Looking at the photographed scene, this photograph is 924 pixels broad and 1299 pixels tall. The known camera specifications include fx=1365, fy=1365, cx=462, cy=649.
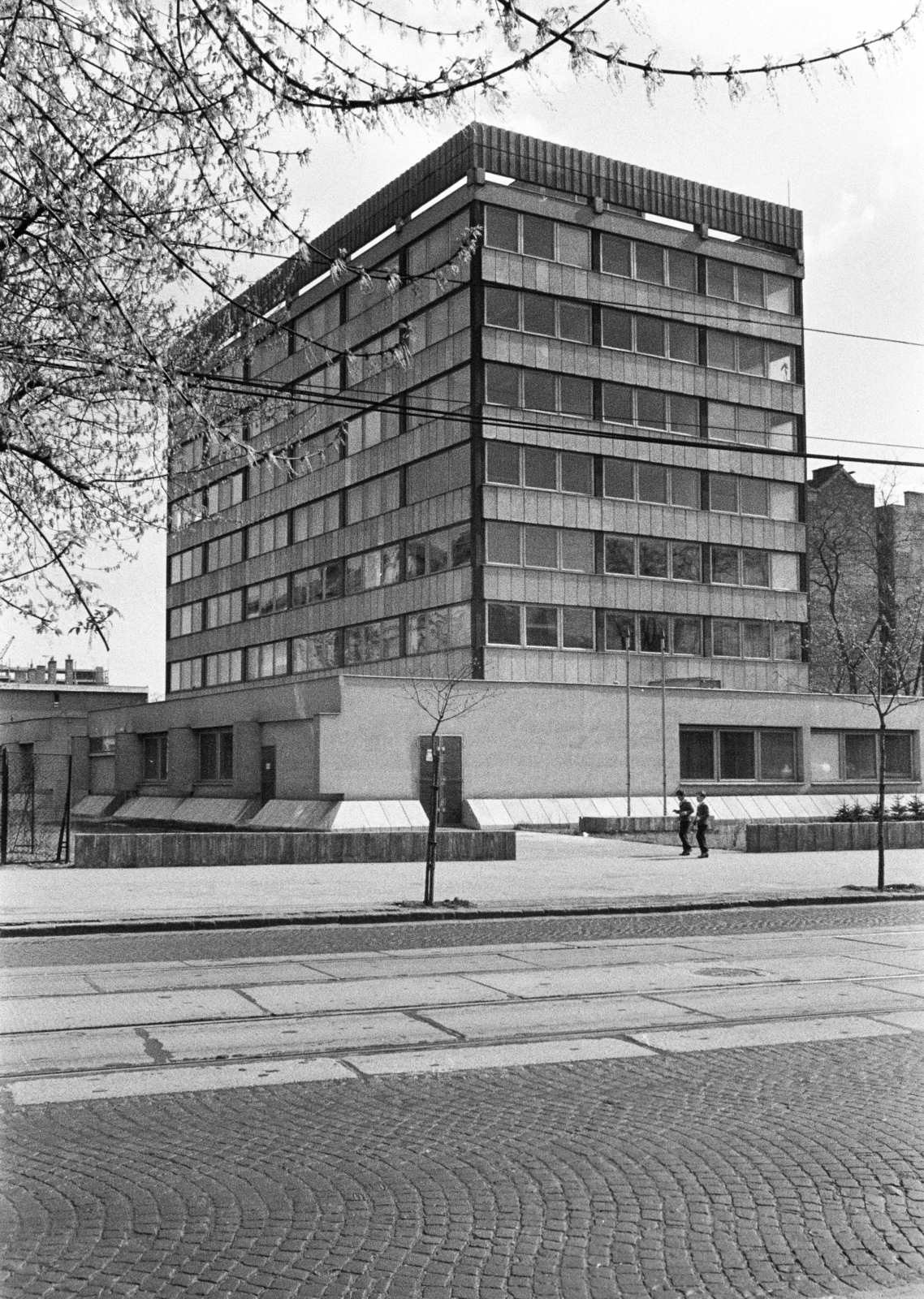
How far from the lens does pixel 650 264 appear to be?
5288 centimetres

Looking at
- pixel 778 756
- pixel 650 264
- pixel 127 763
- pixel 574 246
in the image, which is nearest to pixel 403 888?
pixel 778 756

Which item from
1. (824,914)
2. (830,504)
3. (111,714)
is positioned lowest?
(824,914)

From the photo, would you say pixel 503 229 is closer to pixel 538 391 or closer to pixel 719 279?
pixel 538 391

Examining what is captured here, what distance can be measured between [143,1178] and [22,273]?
5.24 metres

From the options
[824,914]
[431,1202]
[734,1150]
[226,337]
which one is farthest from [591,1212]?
[824,914]

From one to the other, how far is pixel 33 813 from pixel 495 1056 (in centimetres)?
2251

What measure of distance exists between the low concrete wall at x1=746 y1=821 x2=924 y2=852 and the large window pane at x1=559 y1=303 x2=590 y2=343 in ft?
76.3

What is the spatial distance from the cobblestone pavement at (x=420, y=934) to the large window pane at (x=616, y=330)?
35.1 metres

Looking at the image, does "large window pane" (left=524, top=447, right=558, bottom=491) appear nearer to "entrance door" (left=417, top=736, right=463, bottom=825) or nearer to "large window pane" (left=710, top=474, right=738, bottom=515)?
"large window pane" (left=710, top=474, right=738, bottom=515)

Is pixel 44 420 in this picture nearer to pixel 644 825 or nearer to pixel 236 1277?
pixel 236 1277

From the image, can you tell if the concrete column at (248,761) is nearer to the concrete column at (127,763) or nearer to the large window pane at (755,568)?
the concrete column at (127,763)

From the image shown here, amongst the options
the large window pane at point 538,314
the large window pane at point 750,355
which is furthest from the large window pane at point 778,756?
the large window pane at point 538,314

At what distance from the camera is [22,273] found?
8.22 m

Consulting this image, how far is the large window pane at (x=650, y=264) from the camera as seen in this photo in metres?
52.7
